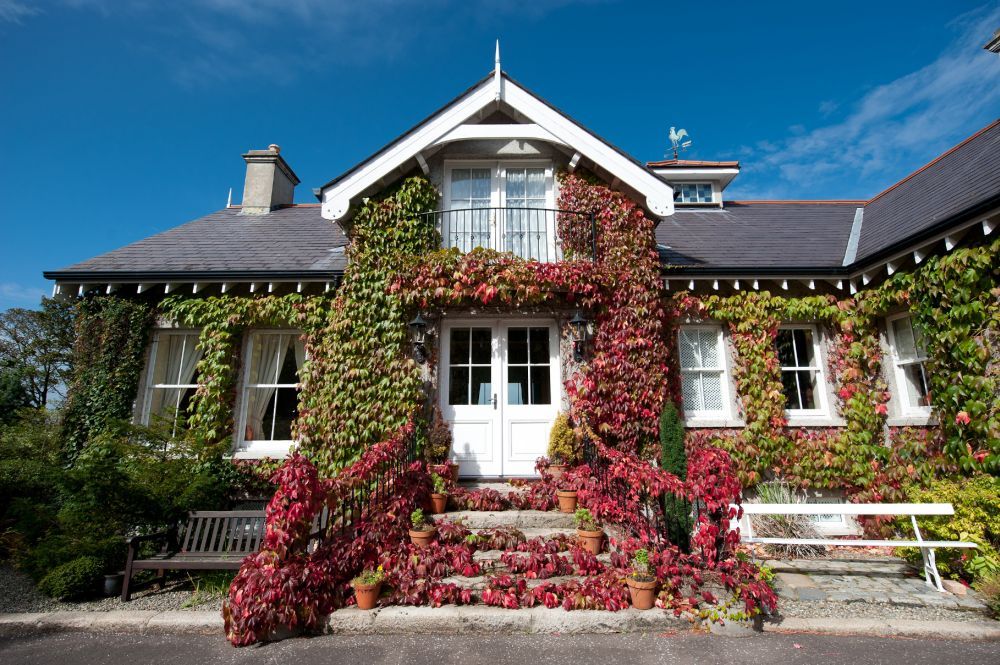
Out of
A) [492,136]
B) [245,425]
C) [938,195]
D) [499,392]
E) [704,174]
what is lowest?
[245,425]

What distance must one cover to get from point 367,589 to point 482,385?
12.6ft

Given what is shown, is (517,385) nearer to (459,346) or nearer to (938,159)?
(459,346)

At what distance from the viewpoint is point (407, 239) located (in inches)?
318

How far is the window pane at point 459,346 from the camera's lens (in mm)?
7938

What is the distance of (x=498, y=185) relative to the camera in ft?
29.1

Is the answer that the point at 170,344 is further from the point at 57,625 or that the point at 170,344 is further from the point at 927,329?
the point at 927,329

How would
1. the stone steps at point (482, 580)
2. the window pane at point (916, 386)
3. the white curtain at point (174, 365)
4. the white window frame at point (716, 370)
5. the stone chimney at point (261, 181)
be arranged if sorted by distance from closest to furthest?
1. the stone steps at point (482, 580)
2. the window pane at point (916, 386)
3. the white window frame at point (716, 370)
4. the white curtain at point (174, 365)
5. the stone chimney at point (261, 181)

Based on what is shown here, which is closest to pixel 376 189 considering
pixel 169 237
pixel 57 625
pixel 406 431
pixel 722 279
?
pixel 406 431

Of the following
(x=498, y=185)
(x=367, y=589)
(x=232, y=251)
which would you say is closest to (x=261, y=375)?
(x=232, y=251)

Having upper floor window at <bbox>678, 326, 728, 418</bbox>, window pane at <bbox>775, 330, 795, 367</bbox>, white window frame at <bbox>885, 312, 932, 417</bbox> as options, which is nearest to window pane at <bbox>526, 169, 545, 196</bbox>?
upper floor window at <bbox>678, 326, 728, 418</bbox>

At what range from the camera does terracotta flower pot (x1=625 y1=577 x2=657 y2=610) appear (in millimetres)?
4383

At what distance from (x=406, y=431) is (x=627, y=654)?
3.98m

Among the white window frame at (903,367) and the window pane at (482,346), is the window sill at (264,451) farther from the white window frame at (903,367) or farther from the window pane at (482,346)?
the white window frame at (903,367)

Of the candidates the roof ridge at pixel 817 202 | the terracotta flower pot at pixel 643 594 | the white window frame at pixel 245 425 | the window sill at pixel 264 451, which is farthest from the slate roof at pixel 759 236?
the window sill at pixel 264 451
